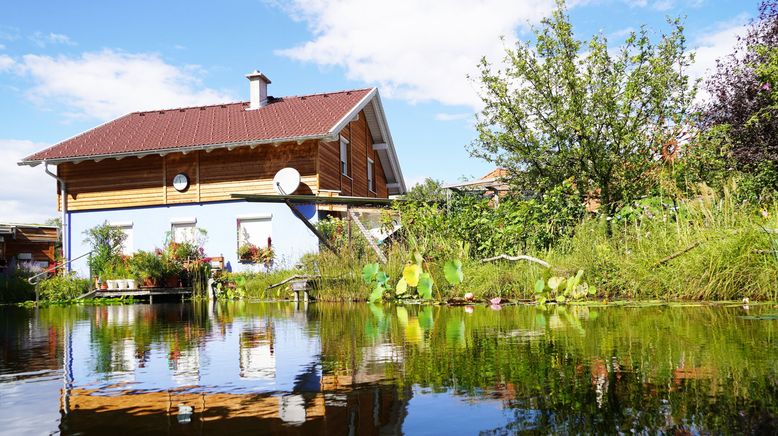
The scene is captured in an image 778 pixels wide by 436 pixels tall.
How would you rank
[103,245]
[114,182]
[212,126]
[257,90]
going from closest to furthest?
[103,245], [212,126], [114,182], [257,90]

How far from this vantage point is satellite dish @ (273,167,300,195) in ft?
65.3

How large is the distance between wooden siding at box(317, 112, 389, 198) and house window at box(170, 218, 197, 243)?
5.26m

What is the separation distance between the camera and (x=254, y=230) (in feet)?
72.6

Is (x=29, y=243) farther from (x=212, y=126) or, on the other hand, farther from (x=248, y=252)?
(x=248, y=252)

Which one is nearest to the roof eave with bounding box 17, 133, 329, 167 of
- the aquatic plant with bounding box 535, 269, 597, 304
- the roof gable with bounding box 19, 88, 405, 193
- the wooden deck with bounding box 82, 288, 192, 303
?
the roof gable with bounding box 19, 88, 405, 193

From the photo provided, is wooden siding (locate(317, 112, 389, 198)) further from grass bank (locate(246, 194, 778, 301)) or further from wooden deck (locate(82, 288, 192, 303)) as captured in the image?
grass bank (locate(246, 194, 778, 301))

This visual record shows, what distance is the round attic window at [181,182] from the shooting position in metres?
22.4

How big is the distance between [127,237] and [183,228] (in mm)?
2375

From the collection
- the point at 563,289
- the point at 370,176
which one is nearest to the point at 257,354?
the point at 563,289

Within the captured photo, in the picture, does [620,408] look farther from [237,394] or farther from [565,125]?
[565,125]

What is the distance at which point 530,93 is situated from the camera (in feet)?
46.1

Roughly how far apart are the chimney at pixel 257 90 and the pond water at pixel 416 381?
19873 millimetres

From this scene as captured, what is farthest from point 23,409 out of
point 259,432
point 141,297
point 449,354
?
point 141,297

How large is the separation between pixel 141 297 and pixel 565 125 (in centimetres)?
1351
